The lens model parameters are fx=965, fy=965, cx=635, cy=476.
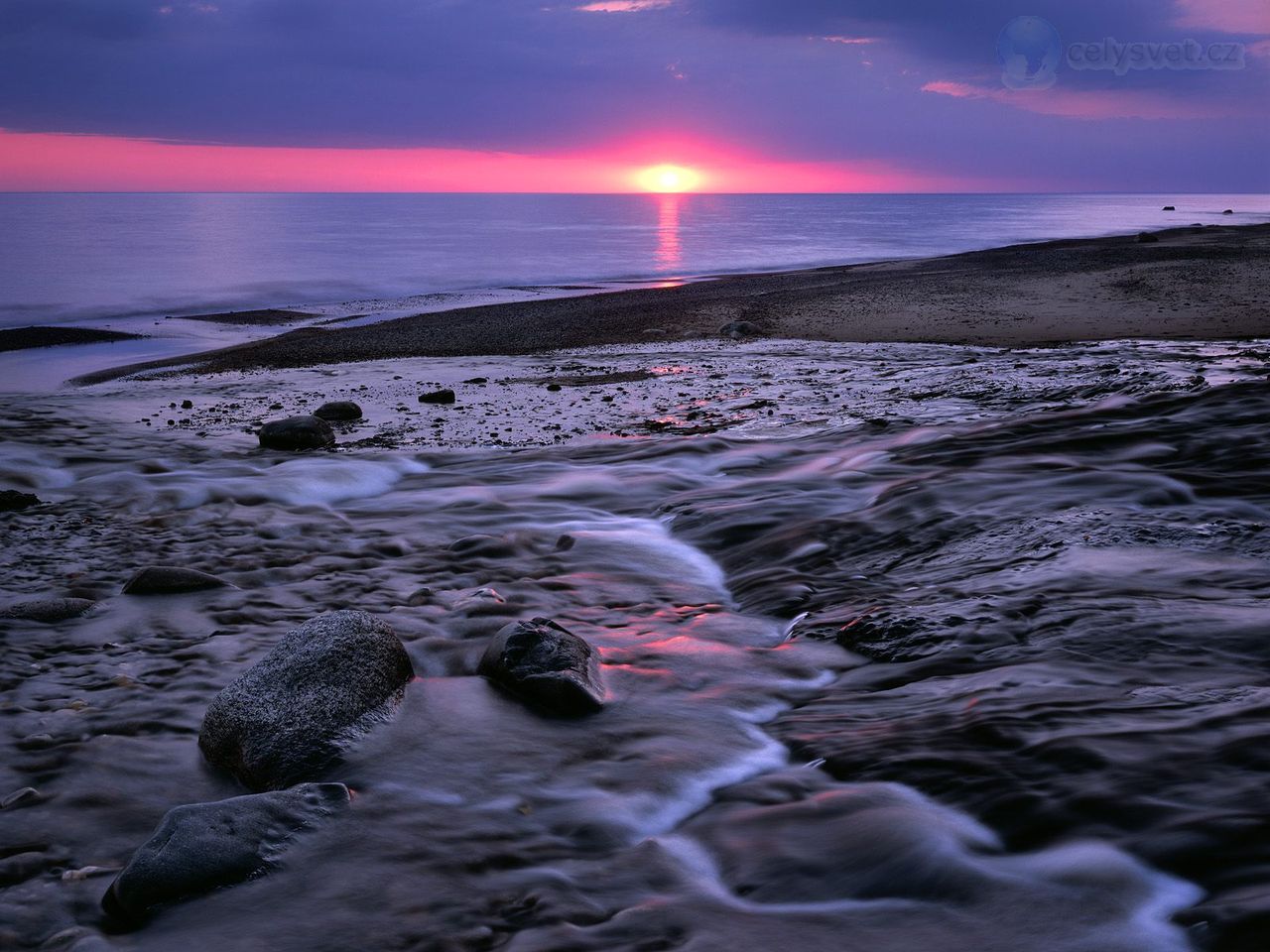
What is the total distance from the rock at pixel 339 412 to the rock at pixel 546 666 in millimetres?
7156

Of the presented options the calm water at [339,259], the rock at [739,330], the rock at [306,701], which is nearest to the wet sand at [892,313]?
the rock at [739,330]

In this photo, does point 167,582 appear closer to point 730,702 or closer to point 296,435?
point 730,702

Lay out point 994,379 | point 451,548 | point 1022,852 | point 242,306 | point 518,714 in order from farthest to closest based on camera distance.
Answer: point 242,306 → point 994,379 → point 451,548 → point 518,714 → point 1022,852

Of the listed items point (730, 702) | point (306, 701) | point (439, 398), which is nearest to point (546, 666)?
point (730, 702)

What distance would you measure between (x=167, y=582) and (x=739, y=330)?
44.9ft

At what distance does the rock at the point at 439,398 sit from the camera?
12.5 metres

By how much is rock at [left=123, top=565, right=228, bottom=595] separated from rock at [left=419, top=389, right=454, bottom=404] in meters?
6.65

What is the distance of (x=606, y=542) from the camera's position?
7031 millimetres

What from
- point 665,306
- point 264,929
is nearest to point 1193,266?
point 665,306

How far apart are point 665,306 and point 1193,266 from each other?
41.5 feet

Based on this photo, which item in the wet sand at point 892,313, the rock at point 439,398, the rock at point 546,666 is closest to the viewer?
the rock at point 546,666

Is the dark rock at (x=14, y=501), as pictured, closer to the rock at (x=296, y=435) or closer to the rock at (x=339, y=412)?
the rock at (x=296, y=435)

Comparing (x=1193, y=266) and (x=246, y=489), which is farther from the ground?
(x=1193, y=266)

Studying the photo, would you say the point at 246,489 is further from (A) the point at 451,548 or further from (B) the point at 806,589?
(B) the point at 806,589
